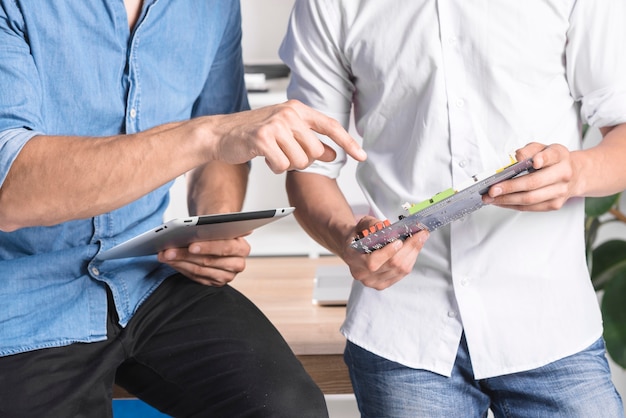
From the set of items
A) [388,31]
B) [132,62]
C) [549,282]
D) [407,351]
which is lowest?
[407,351]

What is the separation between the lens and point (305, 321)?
5.69ft

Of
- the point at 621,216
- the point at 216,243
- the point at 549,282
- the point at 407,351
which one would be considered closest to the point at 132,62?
the point at 216,243

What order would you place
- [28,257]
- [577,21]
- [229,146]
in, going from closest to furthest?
[229,146] → [577,21] → [28,257]

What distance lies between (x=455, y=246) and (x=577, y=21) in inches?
14.4

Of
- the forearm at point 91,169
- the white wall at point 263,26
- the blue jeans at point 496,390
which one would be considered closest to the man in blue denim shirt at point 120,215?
the forearm at point 91,169

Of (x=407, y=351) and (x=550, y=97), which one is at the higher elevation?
(x=550, y=97)

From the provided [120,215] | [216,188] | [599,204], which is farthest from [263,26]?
[120,215]

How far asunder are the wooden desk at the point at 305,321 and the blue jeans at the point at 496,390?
350 mm

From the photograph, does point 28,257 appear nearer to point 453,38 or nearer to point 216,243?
point 216,243

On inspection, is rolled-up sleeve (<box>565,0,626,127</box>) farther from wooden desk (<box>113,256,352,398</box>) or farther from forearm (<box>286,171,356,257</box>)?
wooden desk (<box>113,256,352,398</box>)

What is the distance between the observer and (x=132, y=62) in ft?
4.69

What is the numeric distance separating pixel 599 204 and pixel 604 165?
3.45ft

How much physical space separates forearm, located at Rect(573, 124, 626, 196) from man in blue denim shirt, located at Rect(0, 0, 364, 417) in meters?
0.31

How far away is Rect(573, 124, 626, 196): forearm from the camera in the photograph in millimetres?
1188
